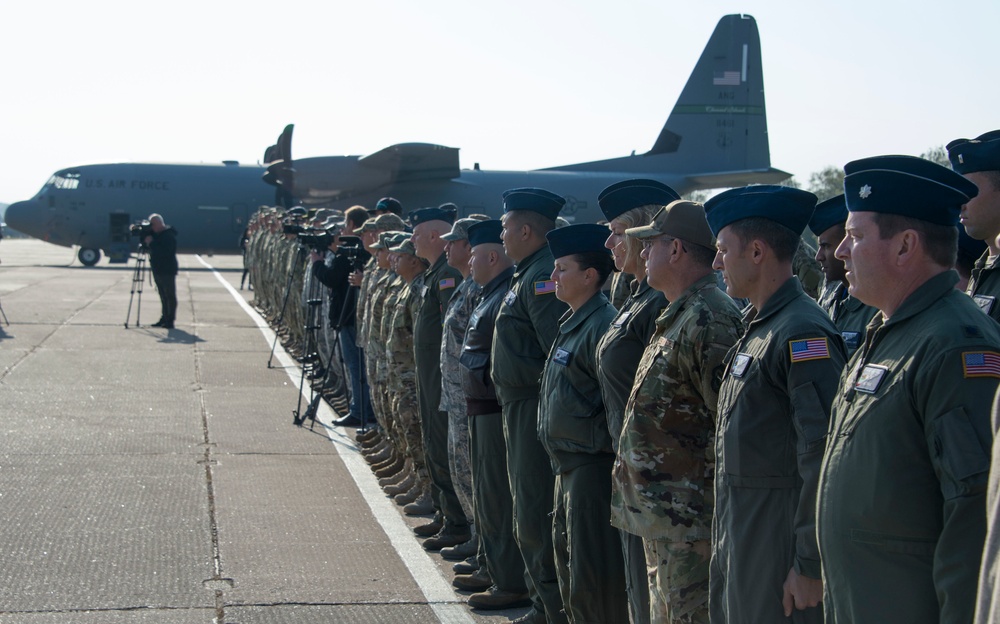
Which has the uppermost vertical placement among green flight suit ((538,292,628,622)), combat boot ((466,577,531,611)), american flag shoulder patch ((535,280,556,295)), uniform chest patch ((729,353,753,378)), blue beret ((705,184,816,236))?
blue beret ((705,184,816,236))

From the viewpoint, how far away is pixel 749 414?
3.06 m

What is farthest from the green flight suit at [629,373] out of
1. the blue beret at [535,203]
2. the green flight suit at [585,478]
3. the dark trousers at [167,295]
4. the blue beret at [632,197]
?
the dark trousers at [167,295]

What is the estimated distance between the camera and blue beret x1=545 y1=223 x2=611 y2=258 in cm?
464

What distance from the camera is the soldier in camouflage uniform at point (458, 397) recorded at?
6059 millimetres

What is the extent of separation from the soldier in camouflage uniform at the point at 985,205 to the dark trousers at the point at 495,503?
99.3 inches

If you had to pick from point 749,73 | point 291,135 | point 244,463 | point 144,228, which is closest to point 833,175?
point 749,73

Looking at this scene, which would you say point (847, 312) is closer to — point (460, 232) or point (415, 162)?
point (460, 232)

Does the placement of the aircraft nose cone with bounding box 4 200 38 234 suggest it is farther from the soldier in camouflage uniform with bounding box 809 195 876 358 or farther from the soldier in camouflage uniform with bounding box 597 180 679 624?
the soldier in camouflage uniform with bounding box 597 180 679 624

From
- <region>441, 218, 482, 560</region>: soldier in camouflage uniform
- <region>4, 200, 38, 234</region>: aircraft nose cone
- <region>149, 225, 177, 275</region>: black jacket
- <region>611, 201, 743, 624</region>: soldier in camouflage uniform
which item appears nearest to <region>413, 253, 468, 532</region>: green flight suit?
<region>441, 218, 482, 560</region>: soldier in camouflage uniform

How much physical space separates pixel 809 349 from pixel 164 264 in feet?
53.9

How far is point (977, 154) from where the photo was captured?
3.81 metres

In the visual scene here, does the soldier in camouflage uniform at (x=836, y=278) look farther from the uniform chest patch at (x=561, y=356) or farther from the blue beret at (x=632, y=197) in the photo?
the uniform chest patch at (x=561, y=356)

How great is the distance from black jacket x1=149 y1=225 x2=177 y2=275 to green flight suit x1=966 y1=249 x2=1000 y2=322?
15774mm

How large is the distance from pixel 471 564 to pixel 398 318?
7.07 ft
